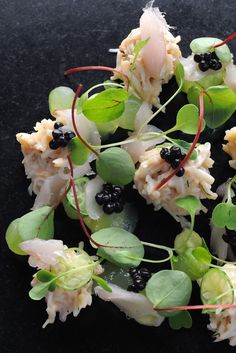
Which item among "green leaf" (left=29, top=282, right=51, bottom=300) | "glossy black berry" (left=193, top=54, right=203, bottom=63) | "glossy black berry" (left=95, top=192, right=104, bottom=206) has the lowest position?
"green leaf" (left=29, top=282, right=51, bottom=300)

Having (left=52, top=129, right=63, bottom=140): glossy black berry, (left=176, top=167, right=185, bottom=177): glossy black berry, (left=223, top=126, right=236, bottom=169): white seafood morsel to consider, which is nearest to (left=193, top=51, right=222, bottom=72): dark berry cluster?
(left=223, top=126, right=236, bottom=169): white seafood morsel

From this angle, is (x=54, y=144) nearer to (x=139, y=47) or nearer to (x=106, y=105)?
(x=106, y=105)

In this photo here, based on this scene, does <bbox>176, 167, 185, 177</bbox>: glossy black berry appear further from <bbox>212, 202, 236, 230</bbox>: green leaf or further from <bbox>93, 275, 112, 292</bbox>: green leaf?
<bbox>93, 275, 112, 292</bbox>: green leaf

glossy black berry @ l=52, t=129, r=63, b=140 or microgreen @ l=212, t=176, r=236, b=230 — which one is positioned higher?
glossy black berry @ l=52, t=129, r=63, b=140

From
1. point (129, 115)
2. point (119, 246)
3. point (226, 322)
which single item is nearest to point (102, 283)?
point (119, 246)

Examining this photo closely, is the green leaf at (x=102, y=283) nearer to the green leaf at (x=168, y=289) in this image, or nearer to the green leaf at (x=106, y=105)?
the green leaf at (x=168, y=289)

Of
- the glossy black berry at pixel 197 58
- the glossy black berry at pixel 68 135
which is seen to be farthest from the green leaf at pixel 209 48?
the glossy black berry at pixel 68 135
